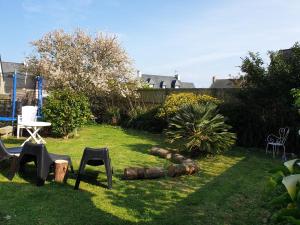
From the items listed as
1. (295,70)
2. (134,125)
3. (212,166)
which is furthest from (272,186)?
(134,125)

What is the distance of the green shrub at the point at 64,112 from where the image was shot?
12.2m

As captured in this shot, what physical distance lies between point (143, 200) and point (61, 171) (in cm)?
178

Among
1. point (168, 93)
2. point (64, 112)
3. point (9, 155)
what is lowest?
point (9, 155)

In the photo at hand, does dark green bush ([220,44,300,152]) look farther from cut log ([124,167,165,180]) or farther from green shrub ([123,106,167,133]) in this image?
cut log ([124,167,165,180])

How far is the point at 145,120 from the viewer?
1639cm

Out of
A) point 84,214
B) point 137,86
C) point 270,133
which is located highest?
point 137,86

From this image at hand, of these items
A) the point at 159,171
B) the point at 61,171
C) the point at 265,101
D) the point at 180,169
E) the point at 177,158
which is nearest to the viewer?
the point at 61,171

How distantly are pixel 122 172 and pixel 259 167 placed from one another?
140 inches

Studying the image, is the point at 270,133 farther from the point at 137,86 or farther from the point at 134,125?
the point at 137,86

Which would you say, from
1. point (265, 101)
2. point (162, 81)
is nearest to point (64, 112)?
point (265, 101)

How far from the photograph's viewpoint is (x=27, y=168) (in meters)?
7.67

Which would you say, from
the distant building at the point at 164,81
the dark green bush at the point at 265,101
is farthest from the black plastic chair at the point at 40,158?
the distant building at the point at 164,81

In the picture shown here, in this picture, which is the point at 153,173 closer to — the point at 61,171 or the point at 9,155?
the point at 61,171

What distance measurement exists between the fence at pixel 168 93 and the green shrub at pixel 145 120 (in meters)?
0.61
